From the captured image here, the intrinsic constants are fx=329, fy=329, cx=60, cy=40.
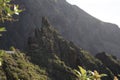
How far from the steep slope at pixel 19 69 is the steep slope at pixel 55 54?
502 cm

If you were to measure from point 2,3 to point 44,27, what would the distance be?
122 m

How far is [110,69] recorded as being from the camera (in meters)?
122

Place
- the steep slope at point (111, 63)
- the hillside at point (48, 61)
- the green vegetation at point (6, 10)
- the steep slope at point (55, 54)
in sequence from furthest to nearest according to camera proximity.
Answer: the steep slope at point (111, 63)
the steep slope at point (55, 54)
the hillside at point (48, 61)
the green vegetation at point (6, 10)

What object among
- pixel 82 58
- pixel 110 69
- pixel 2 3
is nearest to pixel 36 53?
pixel 82 58

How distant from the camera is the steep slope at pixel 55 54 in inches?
3922

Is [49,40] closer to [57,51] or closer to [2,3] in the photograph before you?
[57,51]

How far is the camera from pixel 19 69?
82.4 m

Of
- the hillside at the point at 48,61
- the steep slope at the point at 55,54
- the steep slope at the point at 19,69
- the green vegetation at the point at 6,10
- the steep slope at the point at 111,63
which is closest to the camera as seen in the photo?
the green vegetation at the point at 6,10

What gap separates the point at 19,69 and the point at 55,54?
29999mm

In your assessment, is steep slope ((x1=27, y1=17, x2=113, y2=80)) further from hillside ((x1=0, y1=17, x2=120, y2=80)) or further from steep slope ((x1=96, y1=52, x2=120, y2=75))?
steep slope ((x1=96, y1=52, x2=120, y2=75))

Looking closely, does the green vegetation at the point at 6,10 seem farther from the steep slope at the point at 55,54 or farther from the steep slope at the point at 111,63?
the steep slope at the point at 111,63

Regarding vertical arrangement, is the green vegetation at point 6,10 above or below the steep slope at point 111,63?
above

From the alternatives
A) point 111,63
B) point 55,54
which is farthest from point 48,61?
point 111,63

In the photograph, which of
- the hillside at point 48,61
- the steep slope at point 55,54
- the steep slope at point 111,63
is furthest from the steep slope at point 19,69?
the steep slope at point 111,63
